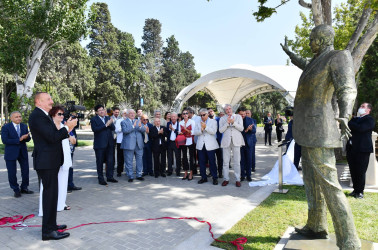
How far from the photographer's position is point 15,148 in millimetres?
6078

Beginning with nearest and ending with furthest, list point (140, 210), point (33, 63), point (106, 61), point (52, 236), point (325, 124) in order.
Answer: point (325, 124) → point (52, 236) → point (140, 210) → point (33, 63) → point (106, 61)

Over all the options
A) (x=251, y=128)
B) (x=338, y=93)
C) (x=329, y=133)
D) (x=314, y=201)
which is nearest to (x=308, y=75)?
(x=338, y=93)

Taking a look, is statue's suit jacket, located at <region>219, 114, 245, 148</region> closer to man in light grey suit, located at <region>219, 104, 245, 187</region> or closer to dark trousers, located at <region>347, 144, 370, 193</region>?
man in light grey suit, located at <region>219, 104, 245, 187</region>

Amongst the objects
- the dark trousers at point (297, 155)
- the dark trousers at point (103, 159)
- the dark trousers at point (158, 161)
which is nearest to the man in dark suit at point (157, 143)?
the dark trousers at point (158, 161)

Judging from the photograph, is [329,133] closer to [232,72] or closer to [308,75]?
[308,75]

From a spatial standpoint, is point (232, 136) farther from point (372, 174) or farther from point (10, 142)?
point (10, 142)

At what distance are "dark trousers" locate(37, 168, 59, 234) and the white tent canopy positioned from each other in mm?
9587

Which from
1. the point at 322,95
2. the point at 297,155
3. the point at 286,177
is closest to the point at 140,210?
the point at 322,95

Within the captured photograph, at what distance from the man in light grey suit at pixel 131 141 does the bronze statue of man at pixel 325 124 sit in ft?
16.8

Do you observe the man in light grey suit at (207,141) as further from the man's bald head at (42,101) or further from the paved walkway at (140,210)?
the man's bald head at (42,101)

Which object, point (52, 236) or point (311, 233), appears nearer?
point (311, 233)

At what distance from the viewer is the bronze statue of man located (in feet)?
8.89

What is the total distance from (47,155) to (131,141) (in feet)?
12.0

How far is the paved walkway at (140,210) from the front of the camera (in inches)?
147
